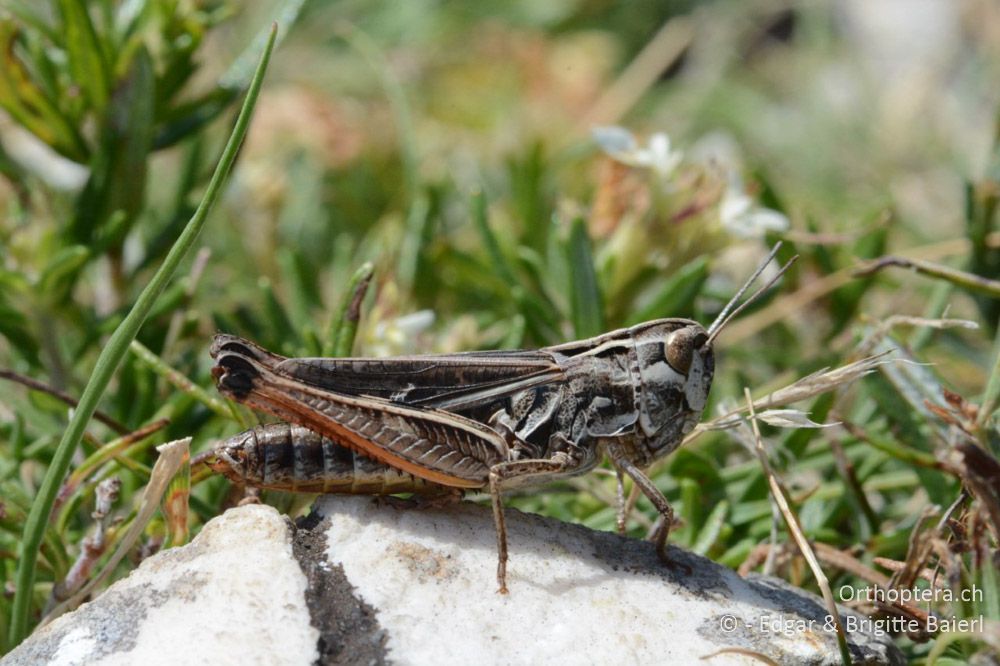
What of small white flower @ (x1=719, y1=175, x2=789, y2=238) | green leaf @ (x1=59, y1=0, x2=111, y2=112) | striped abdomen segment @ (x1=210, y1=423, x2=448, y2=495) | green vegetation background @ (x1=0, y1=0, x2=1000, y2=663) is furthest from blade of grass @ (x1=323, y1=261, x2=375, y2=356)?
small white flower @ (x1=719, y1=175, x2=789, y2=238)

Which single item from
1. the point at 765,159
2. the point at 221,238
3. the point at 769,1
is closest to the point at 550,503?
the point at 221,238

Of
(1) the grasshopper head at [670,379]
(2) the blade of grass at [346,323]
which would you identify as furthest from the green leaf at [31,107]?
(1) the grasshopper head at [670,379]

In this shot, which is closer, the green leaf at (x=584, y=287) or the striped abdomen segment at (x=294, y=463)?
the striped abdomen segment at (x=294, y=463)

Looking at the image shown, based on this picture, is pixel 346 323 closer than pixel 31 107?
Yes

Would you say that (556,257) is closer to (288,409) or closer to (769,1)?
(288,409)

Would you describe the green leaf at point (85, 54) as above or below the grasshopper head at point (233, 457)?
above

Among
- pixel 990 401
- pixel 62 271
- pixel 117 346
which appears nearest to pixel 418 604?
pixel 117 346

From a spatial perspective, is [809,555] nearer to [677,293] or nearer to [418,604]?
[418,604]

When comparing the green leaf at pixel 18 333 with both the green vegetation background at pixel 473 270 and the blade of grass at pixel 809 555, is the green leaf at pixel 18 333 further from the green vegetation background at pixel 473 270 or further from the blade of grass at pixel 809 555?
the blade of grass at pixel 809 555
